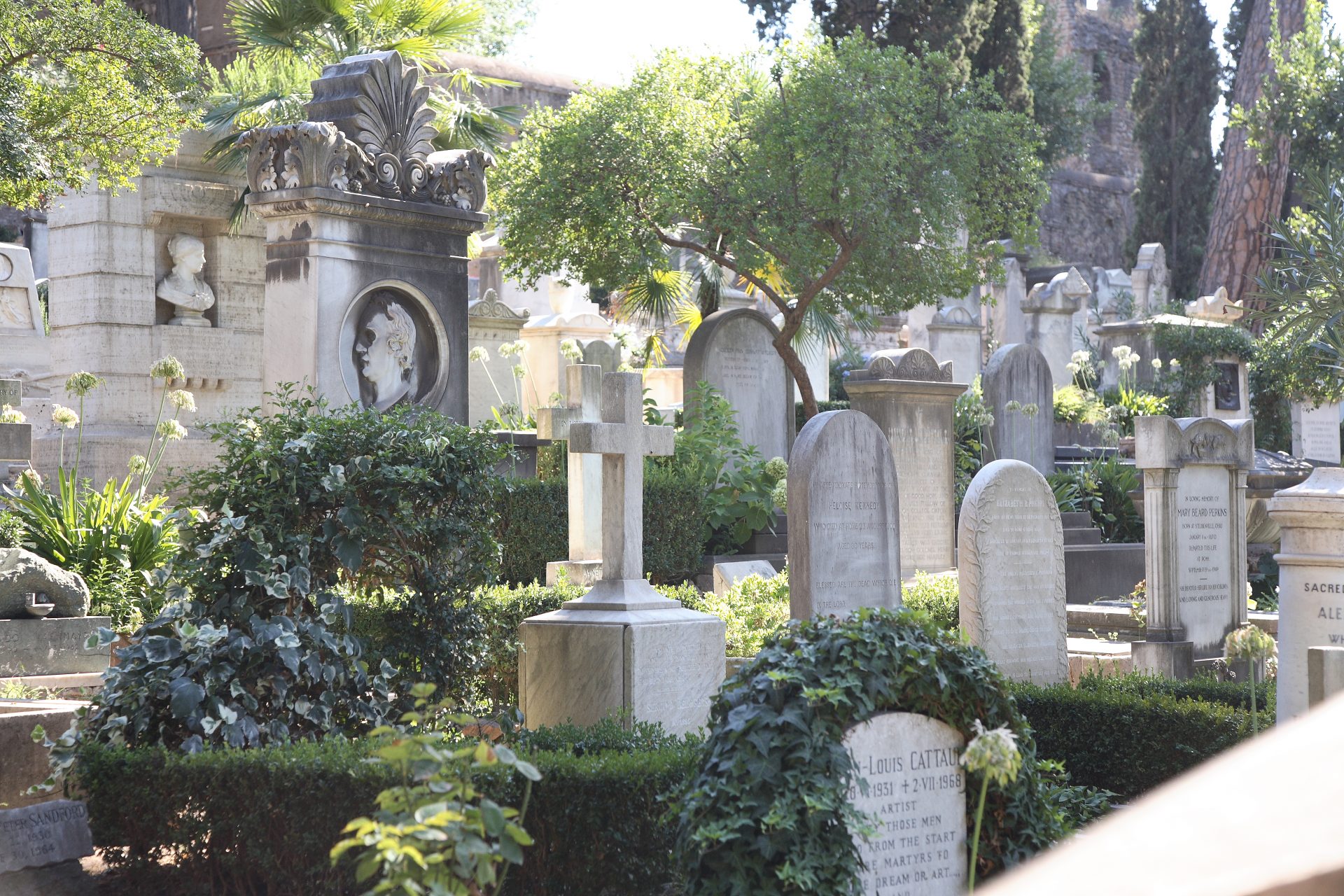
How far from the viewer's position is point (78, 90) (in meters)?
8.88

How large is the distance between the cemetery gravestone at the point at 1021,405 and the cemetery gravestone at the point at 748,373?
→ 2.44 metres

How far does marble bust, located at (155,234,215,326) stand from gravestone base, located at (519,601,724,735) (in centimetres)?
701

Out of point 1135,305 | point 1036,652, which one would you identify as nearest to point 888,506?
point 1036,652

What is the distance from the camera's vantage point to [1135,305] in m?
29.1

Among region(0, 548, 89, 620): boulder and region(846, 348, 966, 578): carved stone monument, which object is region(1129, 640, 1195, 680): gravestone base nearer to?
region(846, 348, 966, 578): carved stone monument

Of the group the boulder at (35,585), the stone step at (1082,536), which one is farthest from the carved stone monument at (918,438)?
the boulder at (35,585)

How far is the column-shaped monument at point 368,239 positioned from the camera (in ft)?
30.3

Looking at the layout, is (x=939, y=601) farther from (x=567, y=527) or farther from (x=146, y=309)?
(x=146, y=309)

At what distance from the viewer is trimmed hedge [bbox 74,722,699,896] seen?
4383 millimetres

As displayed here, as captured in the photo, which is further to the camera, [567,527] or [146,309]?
[146,309]

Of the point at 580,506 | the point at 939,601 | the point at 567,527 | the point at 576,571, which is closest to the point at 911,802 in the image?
the point at 939,601

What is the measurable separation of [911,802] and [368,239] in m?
6.70

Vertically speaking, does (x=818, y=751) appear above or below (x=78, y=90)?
below

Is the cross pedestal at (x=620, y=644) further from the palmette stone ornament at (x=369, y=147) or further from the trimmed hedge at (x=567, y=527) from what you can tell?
the trimmed hedge at (x=567, y=527)
